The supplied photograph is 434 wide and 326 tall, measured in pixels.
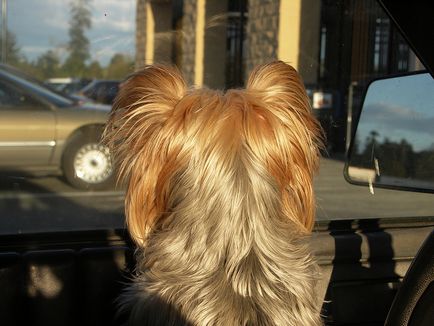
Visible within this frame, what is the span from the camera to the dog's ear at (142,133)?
1.80m

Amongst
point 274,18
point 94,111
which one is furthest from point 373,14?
point 94,111

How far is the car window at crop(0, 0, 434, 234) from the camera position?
13.6ft

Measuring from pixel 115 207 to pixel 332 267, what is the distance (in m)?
1.66

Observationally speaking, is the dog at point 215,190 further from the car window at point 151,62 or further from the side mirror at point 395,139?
the side mirror at point 395,139

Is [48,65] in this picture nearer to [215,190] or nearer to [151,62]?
[151,62]

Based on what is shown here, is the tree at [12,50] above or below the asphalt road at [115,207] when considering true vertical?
above

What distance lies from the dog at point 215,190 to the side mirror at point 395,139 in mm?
1471

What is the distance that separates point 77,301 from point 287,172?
1.33m

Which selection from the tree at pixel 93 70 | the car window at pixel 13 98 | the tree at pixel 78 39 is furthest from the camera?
the car window at pixel 13 98

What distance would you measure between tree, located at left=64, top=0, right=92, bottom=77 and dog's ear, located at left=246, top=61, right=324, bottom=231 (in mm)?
5312

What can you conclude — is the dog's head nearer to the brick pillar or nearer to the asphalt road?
the asphalt road

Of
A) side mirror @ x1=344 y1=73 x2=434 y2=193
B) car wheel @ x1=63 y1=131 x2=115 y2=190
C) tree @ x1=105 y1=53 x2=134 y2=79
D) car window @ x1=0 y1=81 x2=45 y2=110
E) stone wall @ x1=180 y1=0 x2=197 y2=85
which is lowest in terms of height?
car wheel @ x1=63 y1=131 x2=115 y2=190

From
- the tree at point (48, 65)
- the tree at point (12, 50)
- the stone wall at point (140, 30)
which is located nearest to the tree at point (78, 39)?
the tree at point (48, 65)

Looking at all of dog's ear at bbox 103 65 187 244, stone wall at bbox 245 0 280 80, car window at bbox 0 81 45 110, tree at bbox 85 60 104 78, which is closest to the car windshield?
car window at bbox 0 81 45 110
